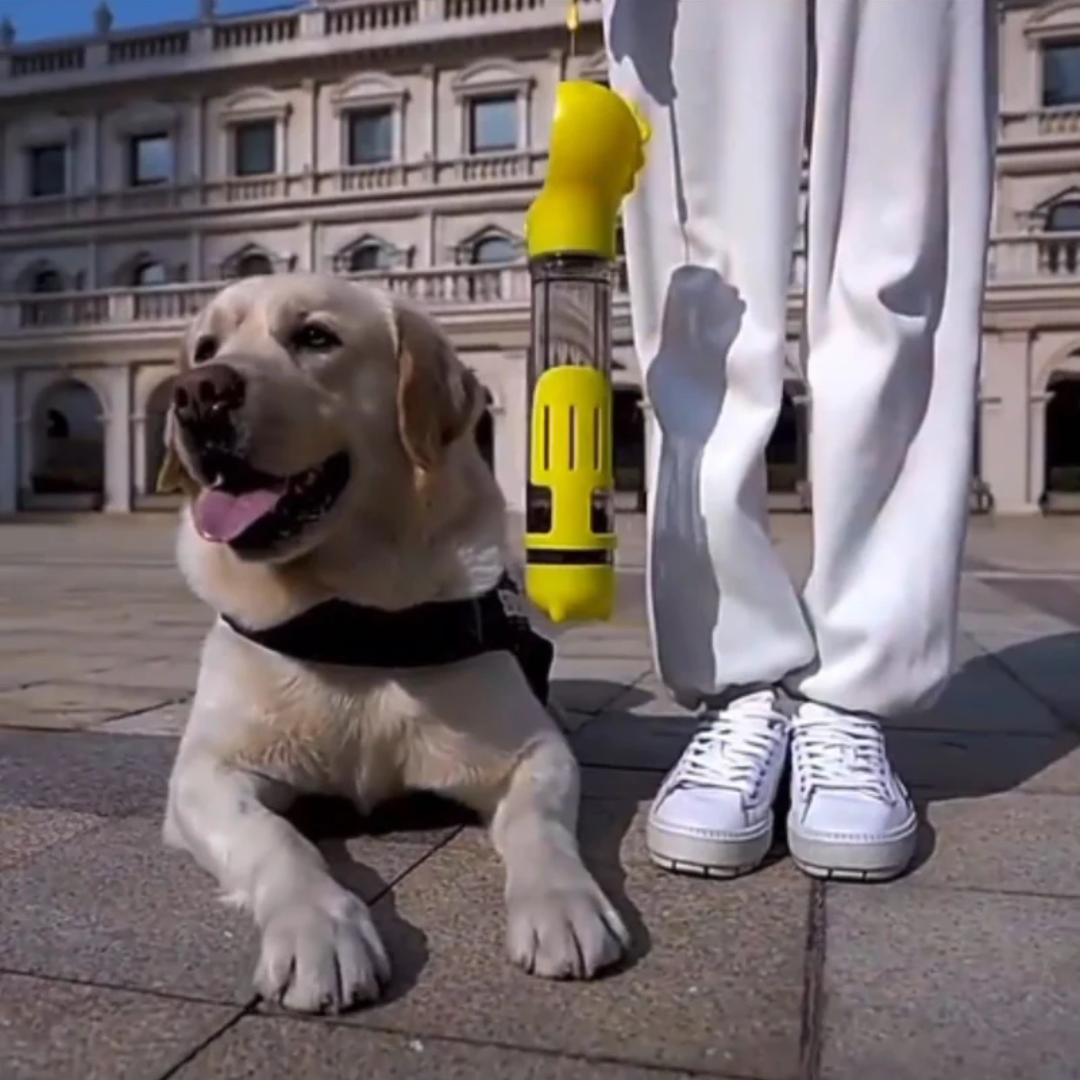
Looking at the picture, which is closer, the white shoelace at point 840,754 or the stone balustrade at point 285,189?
the white shoelace at point 840,754

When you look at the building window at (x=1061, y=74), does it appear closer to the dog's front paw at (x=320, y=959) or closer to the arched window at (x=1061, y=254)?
the arched window at (x=1061, y=254)

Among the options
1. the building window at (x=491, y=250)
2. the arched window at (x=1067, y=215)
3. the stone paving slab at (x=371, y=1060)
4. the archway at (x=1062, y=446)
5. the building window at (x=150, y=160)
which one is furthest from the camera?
the building window at (x=150, y=160)

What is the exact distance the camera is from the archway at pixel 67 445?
20.0 meters

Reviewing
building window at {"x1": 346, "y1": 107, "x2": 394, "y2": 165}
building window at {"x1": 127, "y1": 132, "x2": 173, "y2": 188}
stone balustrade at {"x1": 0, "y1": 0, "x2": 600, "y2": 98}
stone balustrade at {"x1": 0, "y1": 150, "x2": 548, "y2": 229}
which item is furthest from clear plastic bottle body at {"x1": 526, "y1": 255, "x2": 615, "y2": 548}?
building window at {"x1": 127, "y1": 132, "x2": 173, "y2": 188}

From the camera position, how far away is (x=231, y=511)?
1447 mm

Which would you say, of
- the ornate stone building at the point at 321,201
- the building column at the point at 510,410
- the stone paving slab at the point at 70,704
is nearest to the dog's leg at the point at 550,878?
the stone paving slab at the point at 70,704

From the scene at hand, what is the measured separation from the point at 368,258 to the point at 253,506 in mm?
19929

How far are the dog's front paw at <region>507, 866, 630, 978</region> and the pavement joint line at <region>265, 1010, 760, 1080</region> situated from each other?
13cm

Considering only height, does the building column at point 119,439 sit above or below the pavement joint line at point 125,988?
above

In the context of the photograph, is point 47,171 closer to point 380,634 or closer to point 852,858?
point 380,634

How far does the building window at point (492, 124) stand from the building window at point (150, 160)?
5528 mm

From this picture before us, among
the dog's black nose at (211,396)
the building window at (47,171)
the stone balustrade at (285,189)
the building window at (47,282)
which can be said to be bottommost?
Answer: the dog's black nose at (211,396)

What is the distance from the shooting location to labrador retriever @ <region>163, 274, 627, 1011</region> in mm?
1402

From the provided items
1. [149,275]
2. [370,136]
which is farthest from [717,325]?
[149,275]
